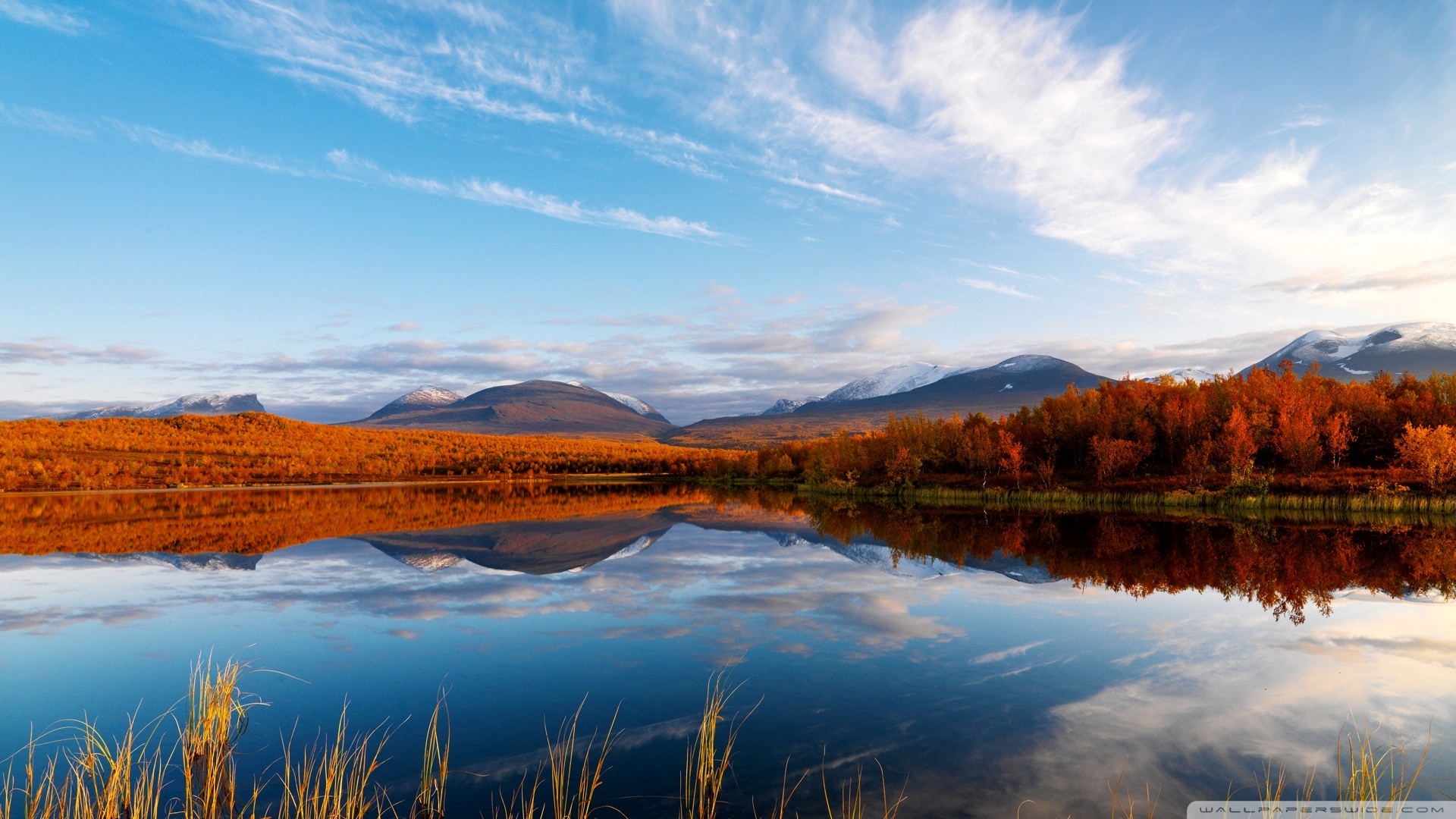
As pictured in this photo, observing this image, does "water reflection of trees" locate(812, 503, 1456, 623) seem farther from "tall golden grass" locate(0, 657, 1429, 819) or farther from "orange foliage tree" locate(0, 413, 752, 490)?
"orange foliage tree" locate(0, 413, 752, 490)

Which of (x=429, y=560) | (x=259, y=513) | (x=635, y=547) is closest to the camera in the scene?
(x=429, y=560)

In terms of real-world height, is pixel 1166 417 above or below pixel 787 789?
above

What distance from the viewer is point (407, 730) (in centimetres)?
880

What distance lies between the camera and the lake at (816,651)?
800 centimetres

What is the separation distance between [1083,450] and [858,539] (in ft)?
110

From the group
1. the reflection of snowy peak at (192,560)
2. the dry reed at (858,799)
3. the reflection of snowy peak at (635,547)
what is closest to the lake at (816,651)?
the dry reed at (858,799)

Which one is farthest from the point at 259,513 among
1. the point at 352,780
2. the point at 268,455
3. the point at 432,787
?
the point at 268,455

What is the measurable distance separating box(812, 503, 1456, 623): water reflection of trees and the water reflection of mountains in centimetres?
9

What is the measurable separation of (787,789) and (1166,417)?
55.2m

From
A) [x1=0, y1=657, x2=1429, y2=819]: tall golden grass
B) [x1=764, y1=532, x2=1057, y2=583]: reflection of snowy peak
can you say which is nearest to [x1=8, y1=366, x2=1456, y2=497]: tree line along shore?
[x1=764, y1=532, x2=1057, y2=583]: reflection of snowy peak

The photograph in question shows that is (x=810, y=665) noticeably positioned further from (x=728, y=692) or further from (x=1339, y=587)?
(x=1339, y=587)

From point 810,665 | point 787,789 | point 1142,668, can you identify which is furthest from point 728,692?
point 1142,668

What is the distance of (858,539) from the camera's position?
31.7 m

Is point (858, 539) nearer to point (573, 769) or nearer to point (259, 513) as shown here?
point (573, 769)
